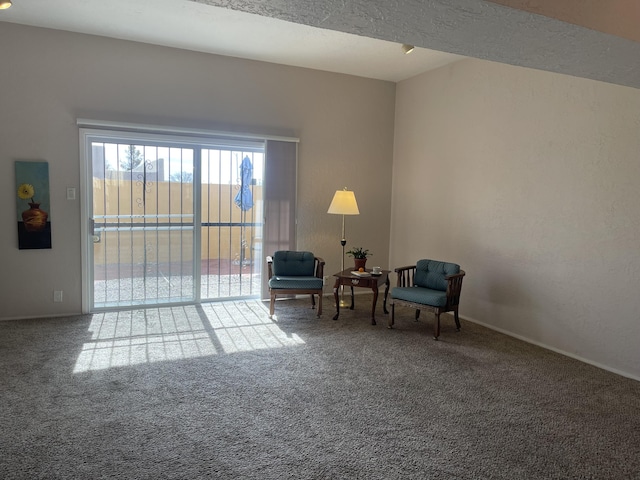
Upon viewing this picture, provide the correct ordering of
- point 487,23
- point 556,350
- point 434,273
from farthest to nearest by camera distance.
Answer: point 434,273 < point 556,350 < point 487,23

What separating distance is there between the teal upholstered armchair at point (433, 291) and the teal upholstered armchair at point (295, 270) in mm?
907

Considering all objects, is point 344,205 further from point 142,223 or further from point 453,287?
point 142,223

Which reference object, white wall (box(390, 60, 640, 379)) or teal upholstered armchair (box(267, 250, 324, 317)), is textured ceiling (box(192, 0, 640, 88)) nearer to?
white wall (box(390, 60, 640, 379))

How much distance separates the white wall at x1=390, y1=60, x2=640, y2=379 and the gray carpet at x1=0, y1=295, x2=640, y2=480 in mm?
492

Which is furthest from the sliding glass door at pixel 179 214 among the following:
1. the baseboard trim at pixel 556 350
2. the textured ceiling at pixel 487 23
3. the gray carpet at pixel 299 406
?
the baseboard trim at pixel 556 350

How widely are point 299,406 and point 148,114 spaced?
3.75 metres

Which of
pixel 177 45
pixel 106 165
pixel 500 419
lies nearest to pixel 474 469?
pixel 500 419

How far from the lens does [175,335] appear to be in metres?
4.37

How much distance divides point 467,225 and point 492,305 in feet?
3.15

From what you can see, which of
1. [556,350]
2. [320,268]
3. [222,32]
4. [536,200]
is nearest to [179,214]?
[320,268]

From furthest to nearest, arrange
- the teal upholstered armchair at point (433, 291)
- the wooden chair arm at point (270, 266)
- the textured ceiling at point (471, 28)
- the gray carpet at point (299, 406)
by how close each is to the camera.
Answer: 1. the wooden chair arm at point (270, 266)
2. the teal upholstered armchair at point (433, 291)
3. the gray carpet at point (299, 406)
4. the textured ceiling at point (471, 28)

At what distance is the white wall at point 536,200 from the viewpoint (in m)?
3.72

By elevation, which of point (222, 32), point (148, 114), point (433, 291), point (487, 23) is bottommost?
point (433, 291)

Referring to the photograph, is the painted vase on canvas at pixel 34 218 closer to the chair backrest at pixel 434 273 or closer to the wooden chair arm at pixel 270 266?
the wooden chair arm at pixel 270 266
